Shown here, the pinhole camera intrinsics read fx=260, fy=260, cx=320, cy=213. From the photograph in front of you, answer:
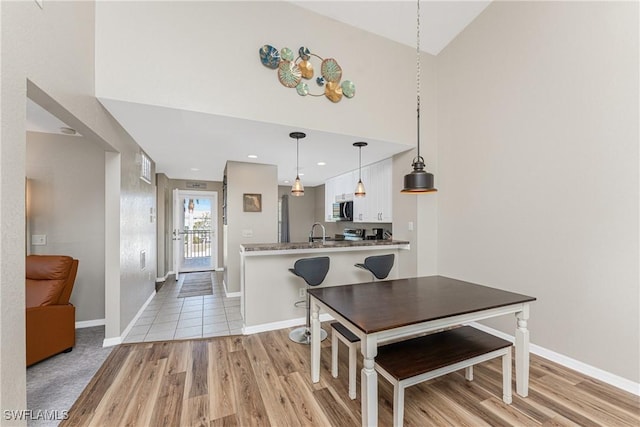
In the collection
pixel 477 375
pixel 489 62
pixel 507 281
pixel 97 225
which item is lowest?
pixel 477 375

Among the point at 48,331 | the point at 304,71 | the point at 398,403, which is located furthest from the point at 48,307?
the point at 304,71

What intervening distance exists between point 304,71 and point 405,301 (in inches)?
101

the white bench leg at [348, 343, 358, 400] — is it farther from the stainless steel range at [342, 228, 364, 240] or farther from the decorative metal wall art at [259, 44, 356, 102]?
Result: the stainless steel range at [342, 228, 364, 240]

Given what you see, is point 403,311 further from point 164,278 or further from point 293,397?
point 164,278

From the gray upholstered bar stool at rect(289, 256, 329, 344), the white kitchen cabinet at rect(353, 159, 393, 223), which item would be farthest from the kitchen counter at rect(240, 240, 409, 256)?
the white kitchen cabinet at rect(353, 159, 393, 223)

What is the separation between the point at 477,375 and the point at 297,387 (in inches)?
61.7

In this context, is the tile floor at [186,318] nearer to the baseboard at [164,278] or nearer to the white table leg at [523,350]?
the baseboard at [164,278]

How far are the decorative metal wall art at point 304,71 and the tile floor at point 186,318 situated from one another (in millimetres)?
2998

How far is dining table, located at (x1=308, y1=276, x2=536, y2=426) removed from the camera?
1.49m

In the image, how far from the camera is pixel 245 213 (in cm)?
477

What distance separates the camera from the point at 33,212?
3109mm

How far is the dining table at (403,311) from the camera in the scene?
149 centimetres

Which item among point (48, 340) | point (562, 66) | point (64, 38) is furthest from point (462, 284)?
point (48, 340)

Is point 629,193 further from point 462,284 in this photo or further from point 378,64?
point 378,64
